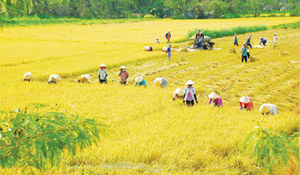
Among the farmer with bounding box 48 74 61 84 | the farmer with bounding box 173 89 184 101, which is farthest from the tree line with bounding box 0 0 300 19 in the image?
the farmer with bounding box 173 89 184 101

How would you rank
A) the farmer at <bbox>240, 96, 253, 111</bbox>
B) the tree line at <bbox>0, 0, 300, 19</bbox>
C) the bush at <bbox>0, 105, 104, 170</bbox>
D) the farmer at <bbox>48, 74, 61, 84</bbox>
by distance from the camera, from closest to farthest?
the bush at <bbox>0, 105, 104, 170</bbox> < the farmer at <bbox>240, 96, 253, 111</bbox> < the farmer at <bbox>48, 74, 61, 84</bbox> < the tree line at <bbox>0, 0, 300, 19</bbox>

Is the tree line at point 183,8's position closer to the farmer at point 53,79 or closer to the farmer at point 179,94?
the farmer at point 53,79

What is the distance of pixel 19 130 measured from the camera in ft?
5.98

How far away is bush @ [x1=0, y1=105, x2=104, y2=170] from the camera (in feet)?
5.88

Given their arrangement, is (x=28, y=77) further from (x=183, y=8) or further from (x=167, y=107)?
(x=183, y=8)

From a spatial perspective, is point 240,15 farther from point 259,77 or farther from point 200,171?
point 200,171

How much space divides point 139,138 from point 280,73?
1279 cm

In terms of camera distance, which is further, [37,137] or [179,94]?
[179,94]

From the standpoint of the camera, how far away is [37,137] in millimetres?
1873

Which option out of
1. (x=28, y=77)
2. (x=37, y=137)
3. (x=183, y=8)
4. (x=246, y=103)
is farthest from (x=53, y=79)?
(x=183, y=8)

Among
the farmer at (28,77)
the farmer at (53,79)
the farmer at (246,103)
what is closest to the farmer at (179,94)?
the farmer at (246,103)

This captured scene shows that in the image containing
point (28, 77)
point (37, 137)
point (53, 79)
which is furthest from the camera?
point (28, 77)

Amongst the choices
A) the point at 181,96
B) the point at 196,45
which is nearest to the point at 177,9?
the point at 196,45

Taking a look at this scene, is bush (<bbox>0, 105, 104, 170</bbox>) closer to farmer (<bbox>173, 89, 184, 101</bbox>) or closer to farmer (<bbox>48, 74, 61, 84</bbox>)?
farmer (<bbox>173, 89, 184, 101</bbox>)
